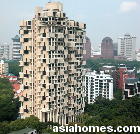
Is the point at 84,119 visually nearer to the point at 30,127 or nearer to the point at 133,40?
the point at 30,127

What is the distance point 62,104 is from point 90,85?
14.6m

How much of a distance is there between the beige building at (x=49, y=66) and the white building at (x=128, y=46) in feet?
252

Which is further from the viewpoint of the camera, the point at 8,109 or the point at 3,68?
the point at 3,68

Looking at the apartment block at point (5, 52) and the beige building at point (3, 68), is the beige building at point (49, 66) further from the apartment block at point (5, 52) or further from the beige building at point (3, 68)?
the apartment block at point (5, 52)

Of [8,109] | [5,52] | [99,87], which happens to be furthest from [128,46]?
[8,109]

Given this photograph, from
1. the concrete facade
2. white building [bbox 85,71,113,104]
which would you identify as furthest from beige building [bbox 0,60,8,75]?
white building [bbox 85,71,113,104]

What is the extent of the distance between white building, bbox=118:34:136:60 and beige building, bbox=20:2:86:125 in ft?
252

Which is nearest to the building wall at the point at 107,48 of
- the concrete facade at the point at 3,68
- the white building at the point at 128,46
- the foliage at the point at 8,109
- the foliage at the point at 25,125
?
the white building at the point at 128,46

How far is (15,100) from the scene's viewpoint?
1294 inches

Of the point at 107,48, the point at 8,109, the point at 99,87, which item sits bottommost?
the point at 8,109

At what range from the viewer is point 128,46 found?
107m

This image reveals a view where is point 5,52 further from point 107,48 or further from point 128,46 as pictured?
point 128,46

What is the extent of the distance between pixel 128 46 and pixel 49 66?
81.7 m

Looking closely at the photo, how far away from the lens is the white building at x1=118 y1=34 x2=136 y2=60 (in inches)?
4158
